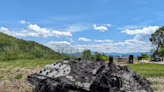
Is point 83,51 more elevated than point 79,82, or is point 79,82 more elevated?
point 83,51

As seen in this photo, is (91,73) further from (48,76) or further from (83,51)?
(83,51)

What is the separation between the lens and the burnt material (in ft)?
11.4

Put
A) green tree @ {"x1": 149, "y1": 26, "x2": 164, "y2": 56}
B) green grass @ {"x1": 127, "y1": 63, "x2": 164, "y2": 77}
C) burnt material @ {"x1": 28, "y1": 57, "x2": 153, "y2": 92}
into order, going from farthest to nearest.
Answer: green tree @ {"x1": 149, "y1": 26, "x2": 164, "y2": 56}
green grass @ {"x1": 127, "y1": 63, "x2": 164, "y2": 77}
burnt material @ {"x1": 28, "y1": 57, "x2": 153, "y2": 92}

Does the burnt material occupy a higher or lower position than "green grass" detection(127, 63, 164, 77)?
higher

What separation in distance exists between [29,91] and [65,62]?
2.05 m

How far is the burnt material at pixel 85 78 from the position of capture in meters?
3.48

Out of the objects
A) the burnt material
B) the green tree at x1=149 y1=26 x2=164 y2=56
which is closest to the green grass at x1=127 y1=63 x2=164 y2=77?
the burnt material

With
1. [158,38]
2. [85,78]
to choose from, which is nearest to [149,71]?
[85,78]

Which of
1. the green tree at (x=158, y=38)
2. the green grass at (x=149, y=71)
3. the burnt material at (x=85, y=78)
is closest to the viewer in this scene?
the burnt material at (x=85, y=78)

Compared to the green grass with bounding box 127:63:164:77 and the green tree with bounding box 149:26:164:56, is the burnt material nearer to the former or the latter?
the green grass with bounding box 127:63:164:77

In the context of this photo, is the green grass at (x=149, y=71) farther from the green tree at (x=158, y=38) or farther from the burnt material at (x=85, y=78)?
the green tree at (x=158, y=38)

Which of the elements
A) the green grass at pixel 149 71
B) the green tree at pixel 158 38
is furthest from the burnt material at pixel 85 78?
the green tree at pixel 158 38

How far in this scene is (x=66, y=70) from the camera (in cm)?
406

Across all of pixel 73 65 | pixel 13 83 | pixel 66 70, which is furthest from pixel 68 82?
pixel 13 83
